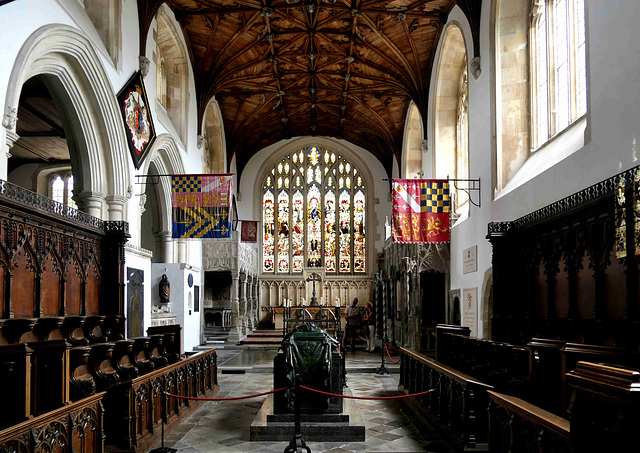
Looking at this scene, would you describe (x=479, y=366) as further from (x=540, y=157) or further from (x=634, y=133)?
(x=540, y=157)

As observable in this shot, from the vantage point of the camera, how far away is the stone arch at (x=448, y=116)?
14.5m

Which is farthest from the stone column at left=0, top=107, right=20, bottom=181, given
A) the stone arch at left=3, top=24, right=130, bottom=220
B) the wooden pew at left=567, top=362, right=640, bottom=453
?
the wooden pew at left=567, top=362, right=640, bottom=453

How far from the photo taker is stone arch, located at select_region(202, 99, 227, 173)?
19.7m

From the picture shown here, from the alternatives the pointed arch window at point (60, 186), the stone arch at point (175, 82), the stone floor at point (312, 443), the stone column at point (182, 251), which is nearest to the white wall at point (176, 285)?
the stone column at point (182, 251)

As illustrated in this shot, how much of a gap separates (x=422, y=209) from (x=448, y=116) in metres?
4.97

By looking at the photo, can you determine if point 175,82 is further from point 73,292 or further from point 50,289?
point 50,289

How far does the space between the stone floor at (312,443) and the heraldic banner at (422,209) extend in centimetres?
285

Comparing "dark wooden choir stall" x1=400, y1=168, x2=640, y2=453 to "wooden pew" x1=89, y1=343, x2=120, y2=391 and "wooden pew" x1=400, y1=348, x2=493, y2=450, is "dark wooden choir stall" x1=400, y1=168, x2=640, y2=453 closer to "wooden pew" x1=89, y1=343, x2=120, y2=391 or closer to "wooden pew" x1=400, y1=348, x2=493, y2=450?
"wooden pew" x1=400, y1=348, x2=493, y2=450

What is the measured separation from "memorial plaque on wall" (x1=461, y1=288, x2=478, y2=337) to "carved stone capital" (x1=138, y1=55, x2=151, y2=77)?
26.1 ft

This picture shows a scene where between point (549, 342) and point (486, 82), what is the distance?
24.5 feet

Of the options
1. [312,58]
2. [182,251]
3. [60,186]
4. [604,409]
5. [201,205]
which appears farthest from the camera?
[60,186]

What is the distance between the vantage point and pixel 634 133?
5.80 meters

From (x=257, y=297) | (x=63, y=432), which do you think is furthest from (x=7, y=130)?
(x=257, y=297)

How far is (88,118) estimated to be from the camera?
10.1 m
